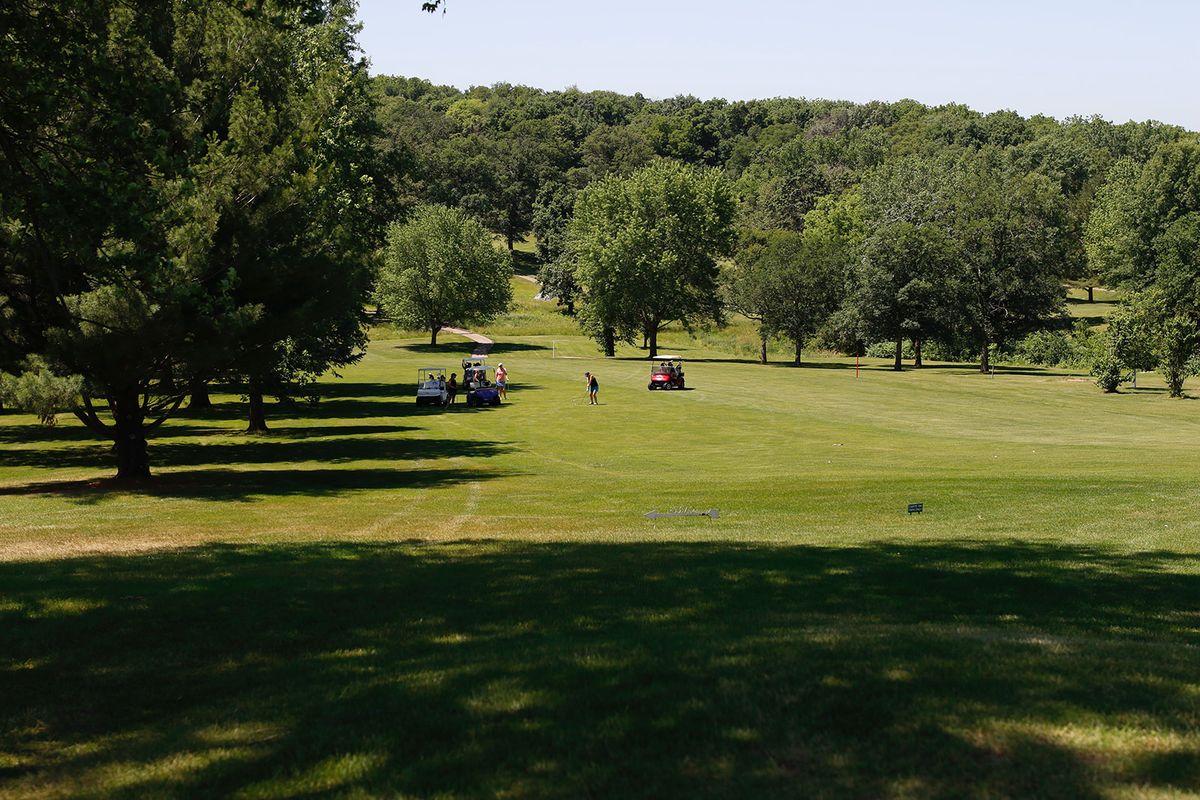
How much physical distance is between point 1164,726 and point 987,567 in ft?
24.1

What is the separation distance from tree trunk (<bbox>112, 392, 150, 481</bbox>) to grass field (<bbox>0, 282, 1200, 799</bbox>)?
2.09 meters

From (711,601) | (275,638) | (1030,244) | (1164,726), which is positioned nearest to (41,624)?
(275,638)

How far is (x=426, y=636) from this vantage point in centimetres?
959

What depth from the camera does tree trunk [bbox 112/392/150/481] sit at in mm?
29281

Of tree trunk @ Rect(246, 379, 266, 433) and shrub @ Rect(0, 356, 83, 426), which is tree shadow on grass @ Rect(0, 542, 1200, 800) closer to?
shrub @ Rect(0, 356, 83, 426)


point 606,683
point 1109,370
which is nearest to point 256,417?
point 606,683

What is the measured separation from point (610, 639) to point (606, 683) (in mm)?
1540

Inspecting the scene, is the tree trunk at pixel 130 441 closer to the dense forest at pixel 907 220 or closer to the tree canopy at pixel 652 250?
the dense forest at pixel 907 220

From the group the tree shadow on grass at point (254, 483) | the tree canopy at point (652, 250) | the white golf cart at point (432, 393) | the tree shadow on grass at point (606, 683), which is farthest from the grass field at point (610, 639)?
the tree canopy at point (652, 250)

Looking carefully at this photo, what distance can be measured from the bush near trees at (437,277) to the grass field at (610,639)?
243 ft

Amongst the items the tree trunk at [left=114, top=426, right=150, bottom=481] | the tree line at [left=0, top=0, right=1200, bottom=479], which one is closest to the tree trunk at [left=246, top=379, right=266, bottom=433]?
the tree line at [left=0, top=0, right=1200, bottom=479]

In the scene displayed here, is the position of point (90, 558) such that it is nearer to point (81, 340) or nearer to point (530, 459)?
point (81, 340)

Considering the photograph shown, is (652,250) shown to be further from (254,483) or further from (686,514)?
(686,514)

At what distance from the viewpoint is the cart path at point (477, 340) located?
313ft
